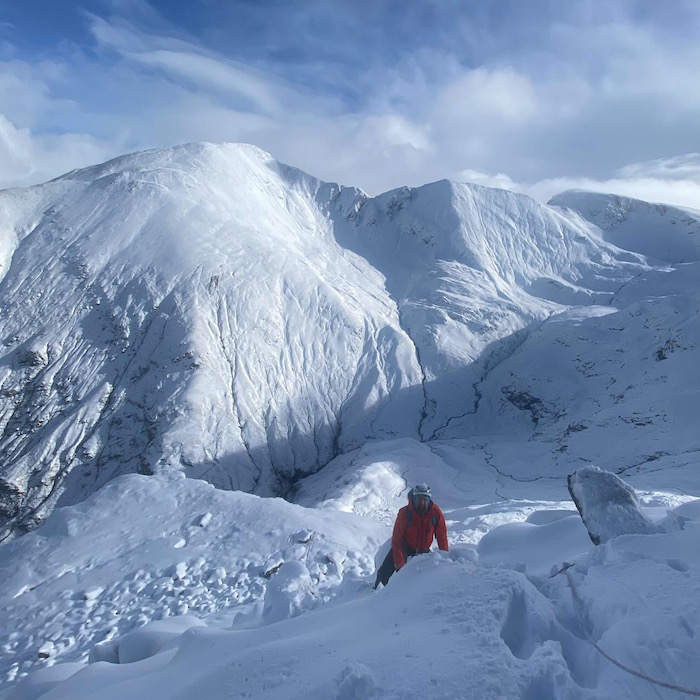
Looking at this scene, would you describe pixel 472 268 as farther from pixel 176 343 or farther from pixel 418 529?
pixel 418 529

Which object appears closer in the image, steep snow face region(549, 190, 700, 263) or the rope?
the rope

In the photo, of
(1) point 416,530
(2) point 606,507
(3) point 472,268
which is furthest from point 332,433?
(2) point 606,507

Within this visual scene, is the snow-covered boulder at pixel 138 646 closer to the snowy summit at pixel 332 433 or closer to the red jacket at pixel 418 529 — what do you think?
the snowy summit at pixel 332 433

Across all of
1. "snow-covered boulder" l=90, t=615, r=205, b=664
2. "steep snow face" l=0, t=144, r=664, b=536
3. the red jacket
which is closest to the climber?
the red jacket

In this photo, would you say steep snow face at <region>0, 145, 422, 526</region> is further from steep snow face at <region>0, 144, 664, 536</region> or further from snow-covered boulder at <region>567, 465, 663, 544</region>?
snow-covered boulder at <region>567, 465, 663, 544</region>

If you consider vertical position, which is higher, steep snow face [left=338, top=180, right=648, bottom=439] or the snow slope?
steep snow face [left=338, top=180, right=648, bottom=439]

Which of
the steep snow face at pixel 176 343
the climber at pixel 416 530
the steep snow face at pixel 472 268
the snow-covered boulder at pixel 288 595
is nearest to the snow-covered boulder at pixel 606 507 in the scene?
the climber at pixel 416 530
